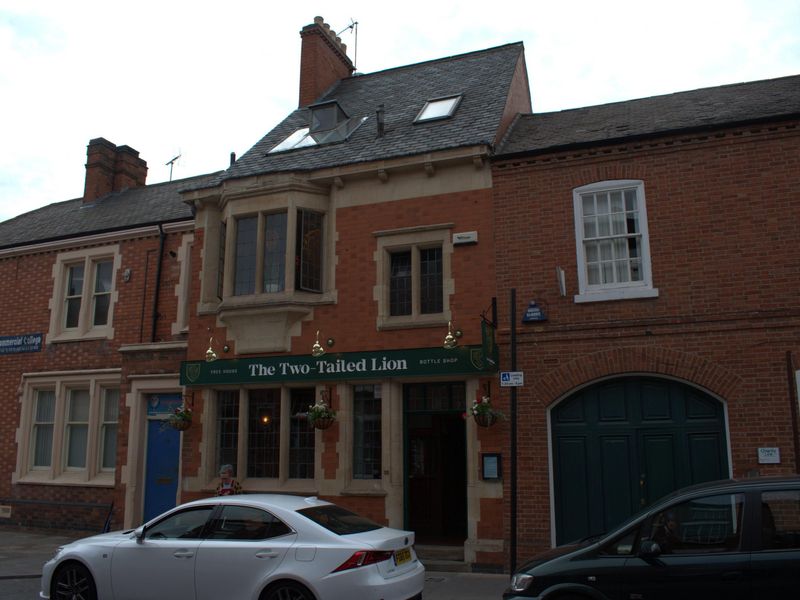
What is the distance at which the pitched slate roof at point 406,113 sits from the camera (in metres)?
13.2

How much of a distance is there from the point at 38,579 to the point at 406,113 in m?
11.3

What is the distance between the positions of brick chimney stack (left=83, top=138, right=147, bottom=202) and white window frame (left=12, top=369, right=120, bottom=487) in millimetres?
6315

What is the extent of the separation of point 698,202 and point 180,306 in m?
11.1

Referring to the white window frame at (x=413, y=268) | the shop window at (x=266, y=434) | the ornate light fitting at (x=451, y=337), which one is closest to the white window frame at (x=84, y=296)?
the shop window at (x=266, y=434)

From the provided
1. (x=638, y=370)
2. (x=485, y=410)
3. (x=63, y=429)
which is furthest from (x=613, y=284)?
(x=63, y=429)

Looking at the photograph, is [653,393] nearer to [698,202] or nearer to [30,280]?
[698,202]

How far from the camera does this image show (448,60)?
17.5 metres

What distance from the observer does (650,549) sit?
5.88 meters

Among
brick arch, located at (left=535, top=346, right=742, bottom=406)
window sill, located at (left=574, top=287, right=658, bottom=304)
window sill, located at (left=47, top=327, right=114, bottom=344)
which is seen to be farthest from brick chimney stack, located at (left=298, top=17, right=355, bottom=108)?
brick arch, located at (left=535, top=346, right=742, bottom=406)

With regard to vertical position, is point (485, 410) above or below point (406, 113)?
below

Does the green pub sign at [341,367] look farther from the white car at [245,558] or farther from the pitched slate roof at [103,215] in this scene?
the pitched slate roof at [103,215]

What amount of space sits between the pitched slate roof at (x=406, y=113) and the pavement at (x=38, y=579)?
722 centimetres

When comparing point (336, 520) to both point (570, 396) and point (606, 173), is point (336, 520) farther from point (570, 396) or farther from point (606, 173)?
point (606, 173)

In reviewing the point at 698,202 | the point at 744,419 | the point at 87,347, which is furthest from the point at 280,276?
the point at 744,419
